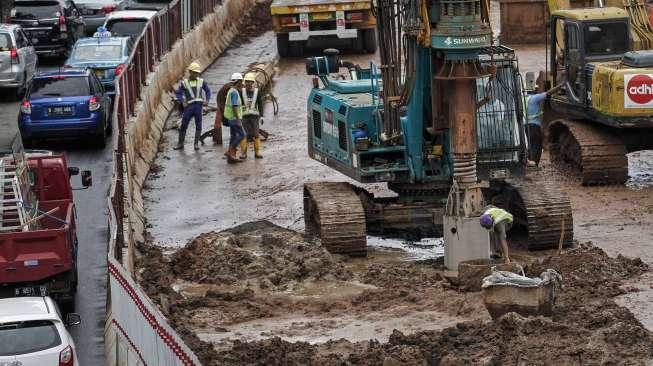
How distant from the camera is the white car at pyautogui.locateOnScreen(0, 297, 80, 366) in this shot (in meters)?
15.6

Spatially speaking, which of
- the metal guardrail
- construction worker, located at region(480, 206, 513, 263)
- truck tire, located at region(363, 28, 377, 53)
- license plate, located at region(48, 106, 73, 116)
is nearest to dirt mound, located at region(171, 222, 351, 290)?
the metal guardrail

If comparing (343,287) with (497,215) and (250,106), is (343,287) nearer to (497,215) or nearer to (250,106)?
(497,215)

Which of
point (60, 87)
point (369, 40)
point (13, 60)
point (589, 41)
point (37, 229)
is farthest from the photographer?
point (369, 40)

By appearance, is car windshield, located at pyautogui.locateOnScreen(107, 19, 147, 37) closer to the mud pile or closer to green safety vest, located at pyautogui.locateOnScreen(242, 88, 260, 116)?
the mud pile

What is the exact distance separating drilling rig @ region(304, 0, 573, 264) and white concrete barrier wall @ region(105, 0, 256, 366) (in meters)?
3.04

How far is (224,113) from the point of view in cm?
2958

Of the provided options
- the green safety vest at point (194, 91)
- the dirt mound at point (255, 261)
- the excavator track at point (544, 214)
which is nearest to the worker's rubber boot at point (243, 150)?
the green safety vest at point (194, 91)

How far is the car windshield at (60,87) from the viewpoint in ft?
99.6

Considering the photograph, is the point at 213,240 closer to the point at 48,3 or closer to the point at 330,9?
the point at 330,9

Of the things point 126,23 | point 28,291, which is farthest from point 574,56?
point 126,23

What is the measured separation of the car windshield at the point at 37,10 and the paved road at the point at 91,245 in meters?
8.87

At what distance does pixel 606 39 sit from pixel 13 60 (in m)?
15.0

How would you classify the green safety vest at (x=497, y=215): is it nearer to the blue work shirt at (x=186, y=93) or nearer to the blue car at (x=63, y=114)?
the blue car at (x=63, y=114)

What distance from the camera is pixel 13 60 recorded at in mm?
35750
